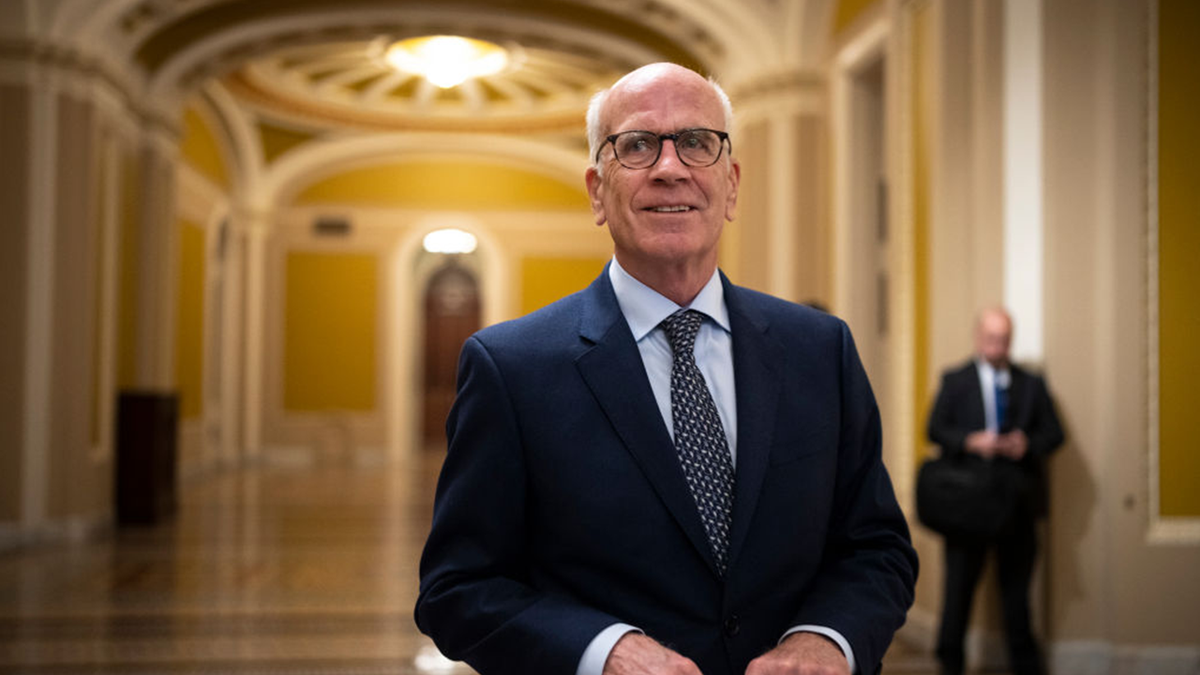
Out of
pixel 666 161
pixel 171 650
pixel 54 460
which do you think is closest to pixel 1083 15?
pixel 666 161

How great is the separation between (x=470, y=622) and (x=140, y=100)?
928 cm

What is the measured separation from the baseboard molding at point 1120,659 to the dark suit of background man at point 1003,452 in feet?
0.71

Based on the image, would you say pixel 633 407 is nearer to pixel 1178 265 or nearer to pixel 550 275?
pixel 1178 265

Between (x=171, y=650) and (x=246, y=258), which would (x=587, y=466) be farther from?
(x=246, y=258)

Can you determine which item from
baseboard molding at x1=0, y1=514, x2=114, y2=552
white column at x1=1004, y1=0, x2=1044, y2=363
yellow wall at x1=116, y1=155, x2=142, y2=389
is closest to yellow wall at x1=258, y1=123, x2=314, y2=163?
yellow wall at x1=116, y1=155, x2=142, y2=389

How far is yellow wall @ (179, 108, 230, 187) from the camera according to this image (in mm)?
12406

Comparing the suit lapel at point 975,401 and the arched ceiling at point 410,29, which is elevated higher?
the arched ceiling at point 410,29

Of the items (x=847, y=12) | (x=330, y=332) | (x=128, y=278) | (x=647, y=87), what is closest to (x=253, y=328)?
(x=330, y=332)

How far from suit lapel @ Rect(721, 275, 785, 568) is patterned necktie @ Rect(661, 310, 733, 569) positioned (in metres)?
0.03

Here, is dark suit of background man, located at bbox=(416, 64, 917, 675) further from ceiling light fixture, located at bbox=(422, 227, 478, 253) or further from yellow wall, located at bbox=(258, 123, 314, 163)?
ceiling light fixture, located at bbox=(422, 227, 478, 253)

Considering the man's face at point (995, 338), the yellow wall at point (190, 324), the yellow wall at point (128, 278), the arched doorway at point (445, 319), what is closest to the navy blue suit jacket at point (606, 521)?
the man's face at point (995, 338)

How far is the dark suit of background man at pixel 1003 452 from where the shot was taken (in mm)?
4125

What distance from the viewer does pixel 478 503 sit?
130 cm

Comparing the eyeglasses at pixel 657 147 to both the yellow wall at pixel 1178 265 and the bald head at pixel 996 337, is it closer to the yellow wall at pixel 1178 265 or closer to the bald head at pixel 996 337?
the bald head at pixel 996 337
